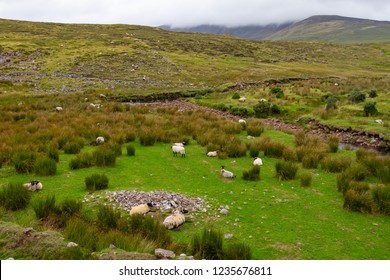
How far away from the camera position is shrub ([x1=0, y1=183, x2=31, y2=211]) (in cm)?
755

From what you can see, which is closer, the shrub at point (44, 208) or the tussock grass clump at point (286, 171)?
the shrub at point (44, 208)

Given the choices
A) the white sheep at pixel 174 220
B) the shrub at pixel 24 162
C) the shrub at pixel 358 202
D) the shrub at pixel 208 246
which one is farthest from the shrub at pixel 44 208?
the shrub at pixel 358 202

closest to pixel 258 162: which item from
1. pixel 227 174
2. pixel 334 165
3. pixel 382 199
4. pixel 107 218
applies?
pixel 227 174

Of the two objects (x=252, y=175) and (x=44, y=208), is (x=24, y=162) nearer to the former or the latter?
(x=44, y=208)

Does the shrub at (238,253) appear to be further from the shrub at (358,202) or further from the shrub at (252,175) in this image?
the shrub at (252,175)

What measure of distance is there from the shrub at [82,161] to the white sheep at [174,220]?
500 centimetres

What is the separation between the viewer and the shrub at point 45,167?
10.0 metres

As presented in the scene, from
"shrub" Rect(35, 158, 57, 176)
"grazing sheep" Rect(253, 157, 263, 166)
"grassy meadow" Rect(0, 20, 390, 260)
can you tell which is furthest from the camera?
"grazing sheep" Rect(253, 157, 263, 166)

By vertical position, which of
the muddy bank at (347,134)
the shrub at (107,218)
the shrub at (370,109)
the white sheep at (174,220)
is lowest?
the muddy bank at (347,134)

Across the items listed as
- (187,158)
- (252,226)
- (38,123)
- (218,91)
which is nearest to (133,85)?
(218,91)

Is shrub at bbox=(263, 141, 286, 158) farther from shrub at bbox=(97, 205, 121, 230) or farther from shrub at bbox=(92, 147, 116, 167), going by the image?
shrub at bbox=(97, 205, 121, 230)

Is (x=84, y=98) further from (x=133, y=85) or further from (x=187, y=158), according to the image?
(x=187, y=158)

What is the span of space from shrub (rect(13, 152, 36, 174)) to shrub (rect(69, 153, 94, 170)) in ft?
3.89

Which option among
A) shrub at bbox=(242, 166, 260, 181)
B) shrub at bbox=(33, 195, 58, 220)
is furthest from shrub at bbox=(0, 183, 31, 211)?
shrub at bbox=(242, 166, 260, 181)
